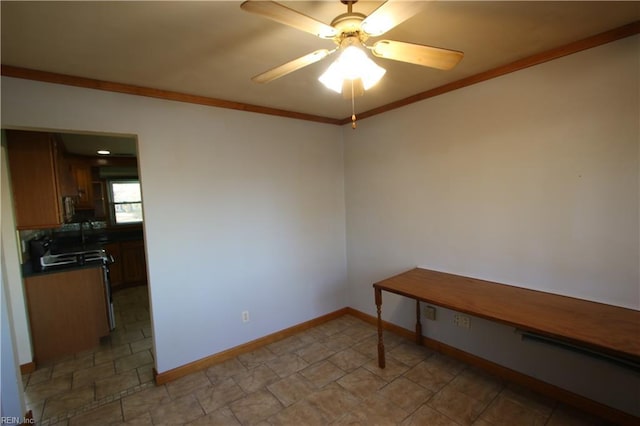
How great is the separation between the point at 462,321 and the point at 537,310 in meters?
0.82

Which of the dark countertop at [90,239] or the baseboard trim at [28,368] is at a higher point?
the dark countertop at [90,239]

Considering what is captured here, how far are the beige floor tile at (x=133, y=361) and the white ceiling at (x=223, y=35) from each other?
2550 mm

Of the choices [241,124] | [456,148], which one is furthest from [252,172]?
[456,148]

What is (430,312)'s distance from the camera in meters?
2.86

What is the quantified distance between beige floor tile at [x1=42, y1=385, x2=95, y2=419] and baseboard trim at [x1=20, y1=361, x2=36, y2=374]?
68 cm

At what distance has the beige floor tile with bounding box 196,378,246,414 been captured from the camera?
2.23 metres

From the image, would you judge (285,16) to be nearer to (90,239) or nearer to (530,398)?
(530,398)

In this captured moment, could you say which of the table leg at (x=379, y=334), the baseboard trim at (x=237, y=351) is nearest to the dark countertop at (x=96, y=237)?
the baseboard trim at (x=237, y=351)

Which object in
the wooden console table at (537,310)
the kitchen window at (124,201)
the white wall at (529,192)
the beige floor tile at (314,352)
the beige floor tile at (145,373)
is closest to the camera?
the wooden console table at (537,310)

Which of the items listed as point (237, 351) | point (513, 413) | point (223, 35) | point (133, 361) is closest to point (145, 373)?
point (133, 361)

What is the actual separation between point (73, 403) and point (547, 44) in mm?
4331

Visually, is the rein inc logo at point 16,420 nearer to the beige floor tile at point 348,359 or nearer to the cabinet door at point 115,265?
the beige floor tile at point 348,359

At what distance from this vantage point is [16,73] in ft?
6.32

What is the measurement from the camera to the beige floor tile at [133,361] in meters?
2.80
